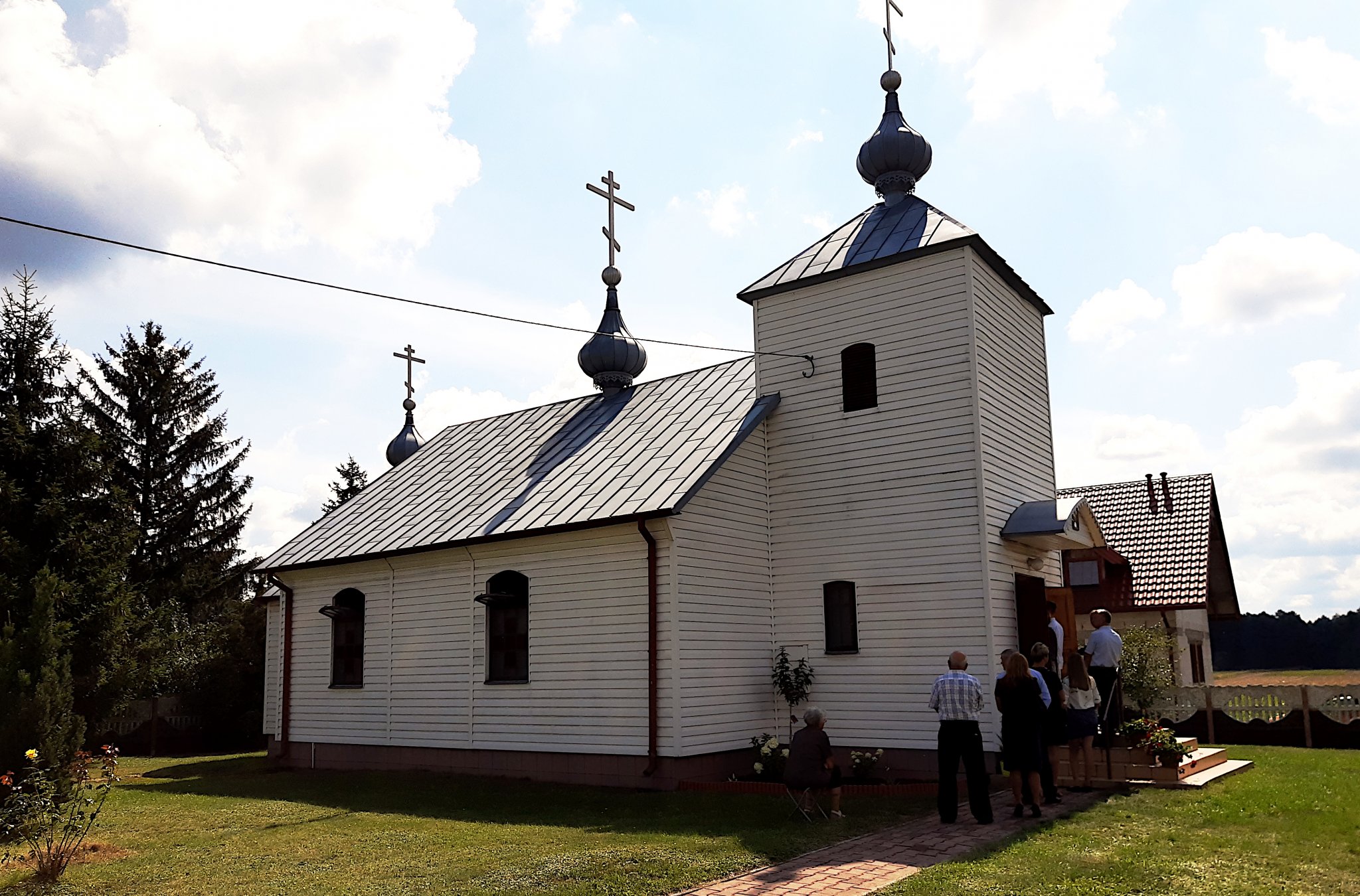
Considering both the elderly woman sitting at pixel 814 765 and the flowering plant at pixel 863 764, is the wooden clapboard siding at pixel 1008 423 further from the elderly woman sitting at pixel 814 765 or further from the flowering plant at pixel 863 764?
the elderly woman sitting at pixel 814 765

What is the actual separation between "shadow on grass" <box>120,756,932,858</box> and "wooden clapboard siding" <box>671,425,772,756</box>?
133 centimetres

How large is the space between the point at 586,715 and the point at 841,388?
6.15 meters

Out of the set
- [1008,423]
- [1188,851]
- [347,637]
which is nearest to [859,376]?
[1008,423]

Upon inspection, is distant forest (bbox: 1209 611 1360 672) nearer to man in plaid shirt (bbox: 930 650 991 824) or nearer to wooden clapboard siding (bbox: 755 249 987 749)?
wooden clapboard siding (bbox: 755 249 987 749)

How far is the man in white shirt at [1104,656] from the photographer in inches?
508

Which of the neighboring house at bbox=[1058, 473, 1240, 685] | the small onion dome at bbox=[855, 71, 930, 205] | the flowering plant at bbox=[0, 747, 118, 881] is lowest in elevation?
the flowering plant at bbox=[0, 747, 118, 881]

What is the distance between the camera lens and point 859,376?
15.5m

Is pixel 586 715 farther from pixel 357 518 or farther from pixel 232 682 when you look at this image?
pixel 232 682

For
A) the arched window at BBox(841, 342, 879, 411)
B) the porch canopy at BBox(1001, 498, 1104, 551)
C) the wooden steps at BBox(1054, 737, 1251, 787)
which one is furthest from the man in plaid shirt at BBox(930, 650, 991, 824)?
the arched window at BBox(841, 342, 879, 411)

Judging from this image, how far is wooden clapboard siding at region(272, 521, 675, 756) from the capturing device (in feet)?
46.9

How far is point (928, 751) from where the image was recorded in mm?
13648

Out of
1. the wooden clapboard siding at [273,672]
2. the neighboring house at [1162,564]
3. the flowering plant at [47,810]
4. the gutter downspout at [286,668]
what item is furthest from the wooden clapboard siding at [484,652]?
the neighboring house at [1162,564]

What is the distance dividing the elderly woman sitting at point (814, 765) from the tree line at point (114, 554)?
7803mm

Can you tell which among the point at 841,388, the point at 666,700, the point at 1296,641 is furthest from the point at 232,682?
the point at 1296,641
